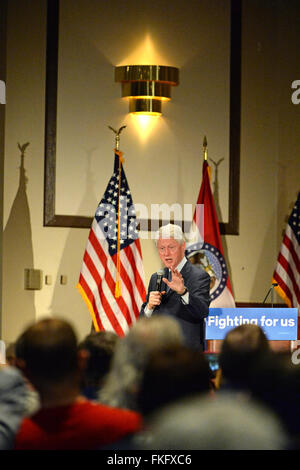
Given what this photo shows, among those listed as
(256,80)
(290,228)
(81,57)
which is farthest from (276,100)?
(81,57)

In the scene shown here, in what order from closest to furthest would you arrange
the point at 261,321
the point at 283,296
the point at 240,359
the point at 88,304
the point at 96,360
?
the point at 240,359 → the point at 96,360 → the point at 261,321 → the point at 88,304 → the point at 283,296

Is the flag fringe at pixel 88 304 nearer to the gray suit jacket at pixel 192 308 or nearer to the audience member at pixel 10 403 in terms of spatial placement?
the gray suit jacket at pixel 192 308

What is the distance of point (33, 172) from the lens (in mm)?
7461

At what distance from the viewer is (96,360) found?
2938 millimetres

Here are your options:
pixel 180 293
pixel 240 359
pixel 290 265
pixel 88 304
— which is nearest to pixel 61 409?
pixel 240 359

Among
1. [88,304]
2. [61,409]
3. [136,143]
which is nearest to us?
[61,409]

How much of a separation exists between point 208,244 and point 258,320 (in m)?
2.52

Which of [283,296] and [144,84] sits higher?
[144,84]

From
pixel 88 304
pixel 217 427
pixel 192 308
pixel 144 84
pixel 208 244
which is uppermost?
pixel 144 84

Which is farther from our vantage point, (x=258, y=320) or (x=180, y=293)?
(x=258, y=320)

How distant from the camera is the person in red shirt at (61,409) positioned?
2.22m

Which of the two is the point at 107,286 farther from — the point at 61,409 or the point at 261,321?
the point at 61,409

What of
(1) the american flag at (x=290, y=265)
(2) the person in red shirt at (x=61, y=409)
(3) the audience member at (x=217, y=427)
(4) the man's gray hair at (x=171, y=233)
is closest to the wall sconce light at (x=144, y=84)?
(1) the american flag at (x=290, y=265)

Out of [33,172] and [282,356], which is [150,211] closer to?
[33,172]
